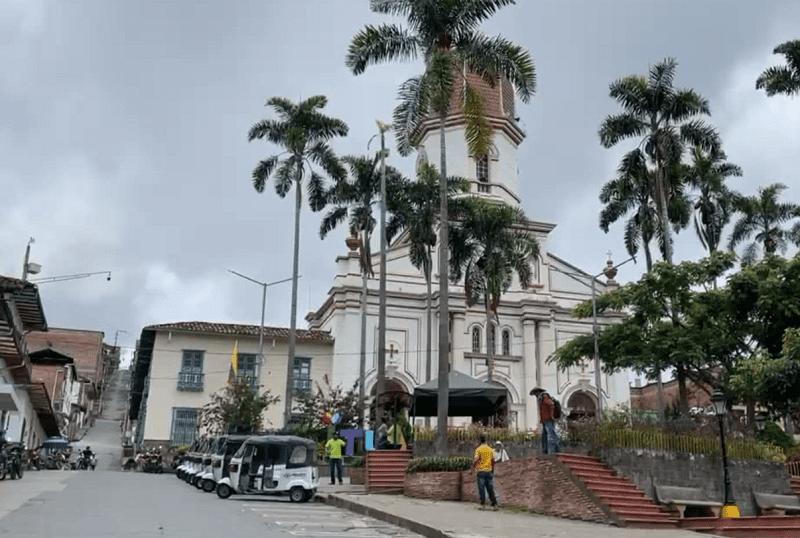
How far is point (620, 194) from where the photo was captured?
36.7 metres

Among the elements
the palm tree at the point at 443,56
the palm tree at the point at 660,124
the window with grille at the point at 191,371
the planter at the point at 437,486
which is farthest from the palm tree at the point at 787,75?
the window with grille at the point at 191,371

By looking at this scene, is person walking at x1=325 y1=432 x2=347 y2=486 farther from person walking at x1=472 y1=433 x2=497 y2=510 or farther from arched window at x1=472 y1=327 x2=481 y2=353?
arched window at x1=472 y1=327 x2=481 y2=353

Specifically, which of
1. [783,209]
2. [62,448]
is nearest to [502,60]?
[783,209]

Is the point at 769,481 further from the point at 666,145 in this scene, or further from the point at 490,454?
the point at 666,145

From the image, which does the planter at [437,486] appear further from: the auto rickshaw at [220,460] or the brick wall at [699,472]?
the auto rickshaw at [220,460]

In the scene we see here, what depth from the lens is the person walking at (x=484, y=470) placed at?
15.3 m

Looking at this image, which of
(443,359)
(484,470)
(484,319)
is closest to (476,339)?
(484,319)

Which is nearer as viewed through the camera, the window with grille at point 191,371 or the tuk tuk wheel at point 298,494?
the tuk tuk wheel at point 298,494

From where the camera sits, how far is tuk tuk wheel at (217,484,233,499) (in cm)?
1853

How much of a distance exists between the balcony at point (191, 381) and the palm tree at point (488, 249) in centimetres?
1514

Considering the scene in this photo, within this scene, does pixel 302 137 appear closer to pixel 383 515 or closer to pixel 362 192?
pixel 362 192

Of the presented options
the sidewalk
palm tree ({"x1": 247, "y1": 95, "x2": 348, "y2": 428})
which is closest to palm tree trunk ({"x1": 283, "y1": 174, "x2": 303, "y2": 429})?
palm tree ({"x1": 247, "y1": 95, "x2": 348, "y2": 428})

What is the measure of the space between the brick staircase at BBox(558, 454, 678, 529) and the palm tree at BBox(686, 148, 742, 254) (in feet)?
80.4

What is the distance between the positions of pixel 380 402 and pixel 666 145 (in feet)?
53.6
